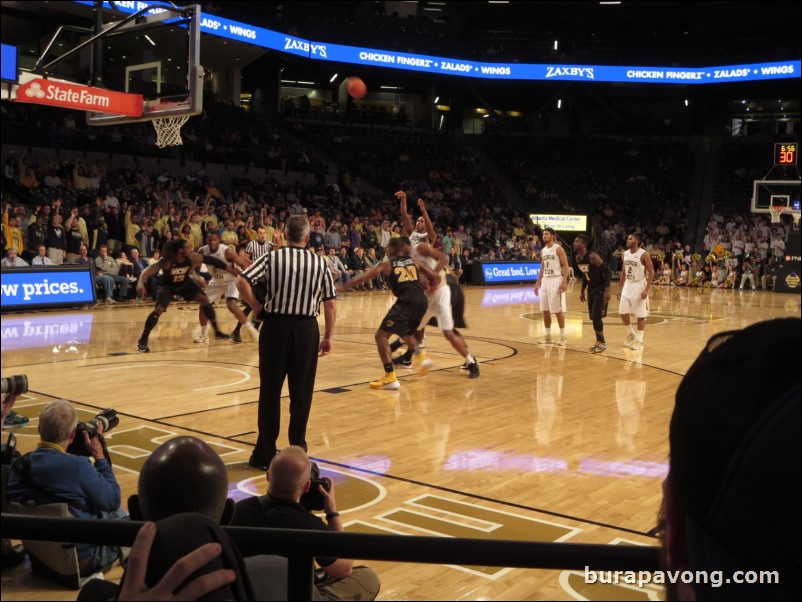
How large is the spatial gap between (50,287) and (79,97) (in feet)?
21.5

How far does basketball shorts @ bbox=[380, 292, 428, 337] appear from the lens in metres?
9.60

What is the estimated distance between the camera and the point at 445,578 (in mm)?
4148

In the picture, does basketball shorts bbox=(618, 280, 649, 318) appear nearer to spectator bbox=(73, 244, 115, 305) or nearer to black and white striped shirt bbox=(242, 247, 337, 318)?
black and white striped shirt bbox=(242, 247, 337, 318)

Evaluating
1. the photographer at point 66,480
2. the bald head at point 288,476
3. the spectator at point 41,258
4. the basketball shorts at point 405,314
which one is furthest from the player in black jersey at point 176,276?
the bald head at point 288,476

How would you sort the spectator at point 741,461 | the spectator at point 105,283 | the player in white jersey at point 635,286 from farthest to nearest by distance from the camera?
1. the spectator at point 105,283
2. the player in white jersey at point 635,286
3. the spectator at point 741,461

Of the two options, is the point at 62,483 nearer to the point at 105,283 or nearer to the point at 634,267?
the point at 634,267

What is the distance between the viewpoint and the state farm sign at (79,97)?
9.23 meters

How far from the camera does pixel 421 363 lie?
10633 mm

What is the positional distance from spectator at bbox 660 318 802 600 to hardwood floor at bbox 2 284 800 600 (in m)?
0.09

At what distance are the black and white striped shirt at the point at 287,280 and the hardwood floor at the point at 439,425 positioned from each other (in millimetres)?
1205

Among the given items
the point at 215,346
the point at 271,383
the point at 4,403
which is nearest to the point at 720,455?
the point at 4,403

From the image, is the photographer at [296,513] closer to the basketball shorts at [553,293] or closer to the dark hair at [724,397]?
the dark hair at [724,397]

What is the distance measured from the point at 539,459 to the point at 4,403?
17.1 ft

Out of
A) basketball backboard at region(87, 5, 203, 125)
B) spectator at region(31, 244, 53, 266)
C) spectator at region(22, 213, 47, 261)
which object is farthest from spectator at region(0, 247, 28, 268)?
basketball backboard at region(87, 5, 203, 125)
